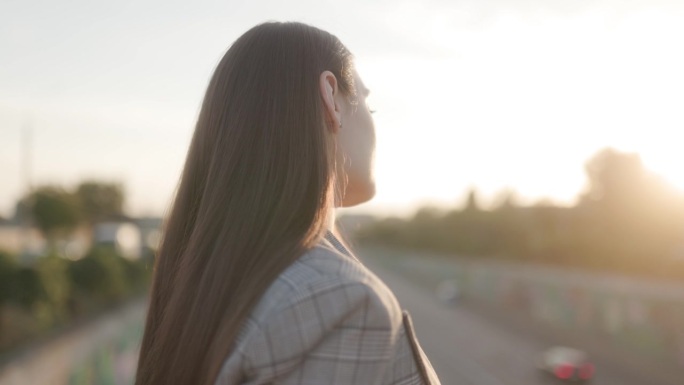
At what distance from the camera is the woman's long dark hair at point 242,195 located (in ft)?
4.20

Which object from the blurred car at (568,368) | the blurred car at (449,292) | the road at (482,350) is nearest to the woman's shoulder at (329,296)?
the road at (482,350)

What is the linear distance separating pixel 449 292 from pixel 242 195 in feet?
190

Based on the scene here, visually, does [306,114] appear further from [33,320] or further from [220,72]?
[33,320]

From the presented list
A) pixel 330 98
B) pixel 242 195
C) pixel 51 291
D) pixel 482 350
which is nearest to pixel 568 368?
pixel 482 350

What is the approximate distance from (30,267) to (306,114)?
84.0 ft

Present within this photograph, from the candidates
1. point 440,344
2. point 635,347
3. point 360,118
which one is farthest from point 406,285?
point 360,118

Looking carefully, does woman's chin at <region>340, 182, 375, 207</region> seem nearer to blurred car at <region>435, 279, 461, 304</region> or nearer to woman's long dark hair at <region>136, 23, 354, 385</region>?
woman's long dark hair at <region>136, 23, 354, 385</region>

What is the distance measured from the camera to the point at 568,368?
1075 inches

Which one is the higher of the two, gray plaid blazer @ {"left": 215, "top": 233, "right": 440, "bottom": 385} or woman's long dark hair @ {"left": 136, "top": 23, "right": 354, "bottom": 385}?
woman's long dark hair @ {"left": 136, "top": 23, "right": 354, "bottom": 385}

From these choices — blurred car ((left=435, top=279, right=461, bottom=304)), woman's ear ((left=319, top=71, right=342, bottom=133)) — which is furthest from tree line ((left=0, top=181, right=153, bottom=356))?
blurred car ((left=435, top=279, right=461, bottom=304))

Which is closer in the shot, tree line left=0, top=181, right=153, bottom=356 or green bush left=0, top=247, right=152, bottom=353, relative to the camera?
green bush left=0, top=247, right=152, bottom=353

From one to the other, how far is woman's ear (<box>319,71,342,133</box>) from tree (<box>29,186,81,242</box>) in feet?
167

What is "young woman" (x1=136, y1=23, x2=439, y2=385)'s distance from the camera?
3.88 feet

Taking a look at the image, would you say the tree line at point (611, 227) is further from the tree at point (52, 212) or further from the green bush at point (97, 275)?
the tree at point (52, 212)
